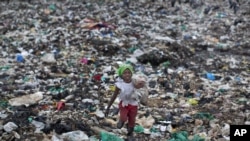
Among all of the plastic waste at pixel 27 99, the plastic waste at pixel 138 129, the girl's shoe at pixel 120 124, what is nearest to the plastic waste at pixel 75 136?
the girl's shoe at pixel 120 124

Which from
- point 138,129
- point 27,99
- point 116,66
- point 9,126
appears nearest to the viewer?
point 9,126

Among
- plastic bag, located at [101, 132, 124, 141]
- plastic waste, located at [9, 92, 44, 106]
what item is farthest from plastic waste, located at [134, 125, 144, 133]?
plastic waste, located at [9, 92, 44, 106]

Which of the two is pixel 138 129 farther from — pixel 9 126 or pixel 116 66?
pixel 116 66

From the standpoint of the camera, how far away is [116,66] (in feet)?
A: 23.4

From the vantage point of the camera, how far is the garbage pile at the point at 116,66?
4.80 m

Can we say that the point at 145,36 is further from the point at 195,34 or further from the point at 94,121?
the point at 94,121

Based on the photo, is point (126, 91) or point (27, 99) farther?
point (27, 99)

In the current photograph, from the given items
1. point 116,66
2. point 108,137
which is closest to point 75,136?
point 108,137

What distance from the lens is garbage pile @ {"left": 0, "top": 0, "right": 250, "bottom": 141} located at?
4797mm

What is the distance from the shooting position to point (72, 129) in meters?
4.41

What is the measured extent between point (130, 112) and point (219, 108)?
1667 millimetres

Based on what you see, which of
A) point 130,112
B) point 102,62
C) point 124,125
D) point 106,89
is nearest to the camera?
point 130,112

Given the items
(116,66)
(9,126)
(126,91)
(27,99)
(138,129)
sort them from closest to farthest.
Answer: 1. (126,91)
2. (9,126)
3. (138,129)
4. (27,99)
5. (116,66)

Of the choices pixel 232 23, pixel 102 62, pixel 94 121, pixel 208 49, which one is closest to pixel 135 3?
pixel 232 23
